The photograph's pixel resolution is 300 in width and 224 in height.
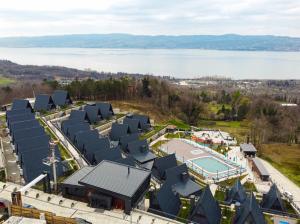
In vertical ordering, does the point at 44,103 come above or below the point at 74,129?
above

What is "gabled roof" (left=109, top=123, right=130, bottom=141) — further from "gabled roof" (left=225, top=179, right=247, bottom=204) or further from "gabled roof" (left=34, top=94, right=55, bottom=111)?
"gabled roof" (left=225, top=179, right=247, bottom=204)

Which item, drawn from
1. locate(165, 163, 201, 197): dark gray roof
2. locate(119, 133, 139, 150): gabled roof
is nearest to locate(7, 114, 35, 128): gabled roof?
locate(119, 133, 139, 150): gabled roof

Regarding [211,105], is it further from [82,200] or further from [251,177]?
[82,200]

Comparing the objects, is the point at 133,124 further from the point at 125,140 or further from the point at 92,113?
the point at 125,140

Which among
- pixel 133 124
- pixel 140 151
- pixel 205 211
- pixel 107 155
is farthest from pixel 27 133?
pixel 205 211

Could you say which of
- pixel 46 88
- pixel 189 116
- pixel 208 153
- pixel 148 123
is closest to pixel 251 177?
pixel 208 153

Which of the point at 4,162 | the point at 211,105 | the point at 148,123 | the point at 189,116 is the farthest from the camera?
the point at 211,105
